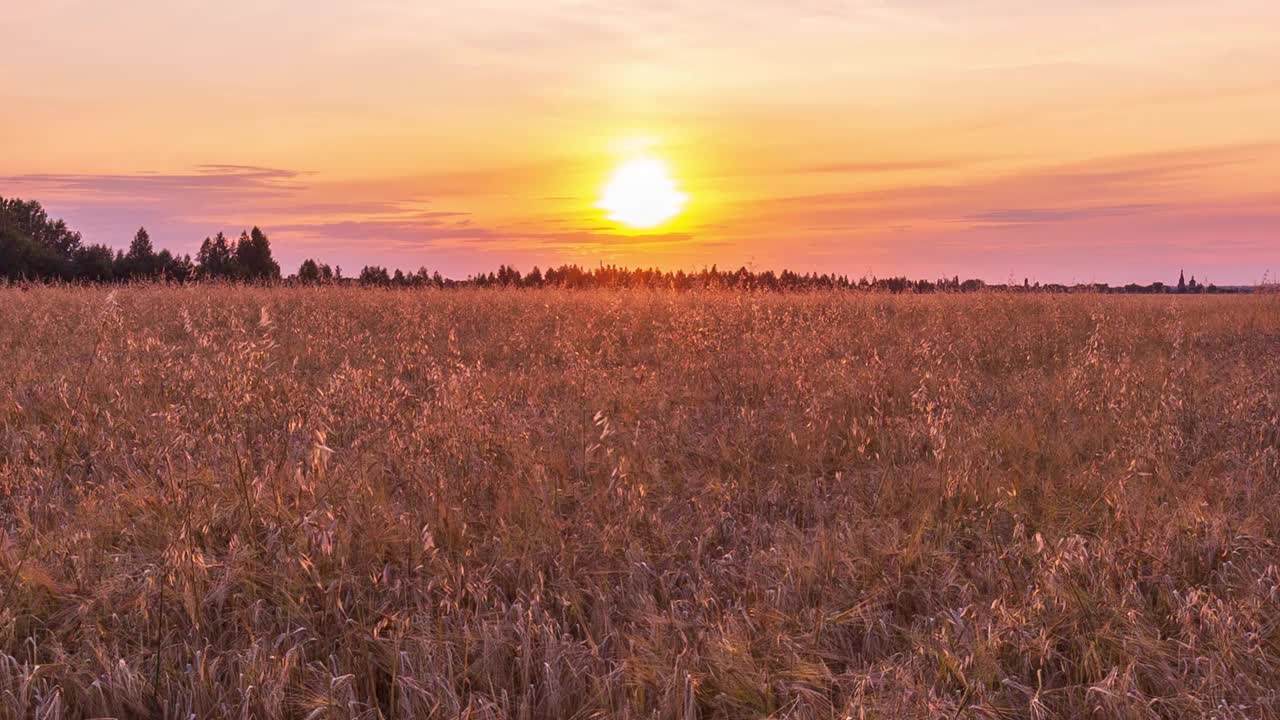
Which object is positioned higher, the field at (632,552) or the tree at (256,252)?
the tree at (256,252)

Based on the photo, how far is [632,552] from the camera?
123 inches

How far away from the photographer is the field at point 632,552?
2322 mm

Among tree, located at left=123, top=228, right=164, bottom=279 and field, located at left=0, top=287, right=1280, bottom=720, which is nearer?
field, located at left=0, top=287, right=1280, bottom=720

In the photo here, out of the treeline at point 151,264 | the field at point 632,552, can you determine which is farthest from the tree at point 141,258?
the field at point 632,552

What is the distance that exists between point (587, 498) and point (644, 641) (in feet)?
4.32

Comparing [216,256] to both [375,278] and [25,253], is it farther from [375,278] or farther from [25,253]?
[375,278]

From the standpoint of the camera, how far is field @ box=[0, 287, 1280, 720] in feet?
7.62

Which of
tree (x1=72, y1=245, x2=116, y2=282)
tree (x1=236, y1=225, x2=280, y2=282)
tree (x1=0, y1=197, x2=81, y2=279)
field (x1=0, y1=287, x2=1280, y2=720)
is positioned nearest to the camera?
field (x1=0, y1=287, x2=1280, y2=720)

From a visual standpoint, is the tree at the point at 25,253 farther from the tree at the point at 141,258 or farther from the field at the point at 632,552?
the field at the point at 632,552

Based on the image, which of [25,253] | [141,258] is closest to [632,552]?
[25,253]

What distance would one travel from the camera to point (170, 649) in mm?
2498

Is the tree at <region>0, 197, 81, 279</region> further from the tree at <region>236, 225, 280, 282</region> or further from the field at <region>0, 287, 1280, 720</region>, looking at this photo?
the field at <region>0, 287, 1280, 720</region>

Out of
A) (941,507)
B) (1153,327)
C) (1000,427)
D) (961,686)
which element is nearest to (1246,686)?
(961,686)

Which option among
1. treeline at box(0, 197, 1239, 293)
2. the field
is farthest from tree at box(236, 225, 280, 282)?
the field
